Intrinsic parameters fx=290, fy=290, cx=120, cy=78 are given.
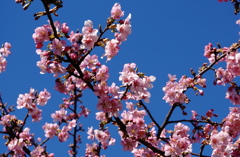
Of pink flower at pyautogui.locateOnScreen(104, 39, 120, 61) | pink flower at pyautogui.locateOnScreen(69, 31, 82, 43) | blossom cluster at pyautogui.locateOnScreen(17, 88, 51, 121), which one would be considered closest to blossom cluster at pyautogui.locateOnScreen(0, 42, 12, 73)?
blossom cluster at pyautogui.locateOnScreen(17, 88, 51, 121)

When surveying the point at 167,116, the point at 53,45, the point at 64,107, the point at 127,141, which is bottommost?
the point at 127,141

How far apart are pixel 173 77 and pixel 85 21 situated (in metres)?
2.37

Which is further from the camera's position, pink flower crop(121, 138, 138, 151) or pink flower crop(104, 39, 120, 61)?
pink flower crop(121, 138, 138, 151)

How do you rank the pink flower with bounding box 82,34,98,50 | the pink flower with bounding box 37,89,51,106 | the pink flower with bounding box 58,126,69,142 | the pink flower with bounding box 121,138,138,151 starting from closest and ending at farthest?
the pink flower with bounding box 82,34,98,50
the pink flower with bounding box 121,138,138,151
the pink flower with bounding box 37,89,51,106
the pink flower with bounding box 58,126,69,142

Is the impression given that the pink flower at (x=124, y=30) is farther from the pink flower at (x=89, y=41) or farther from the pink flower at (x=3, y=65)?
the pink flower at (x=3, y=65)

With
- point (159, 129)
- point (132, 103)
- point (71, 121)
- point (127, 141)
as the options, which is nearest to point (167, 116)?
point (159, 129)

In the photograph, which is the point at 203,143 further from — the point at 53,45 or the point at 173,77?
the point at 53,45

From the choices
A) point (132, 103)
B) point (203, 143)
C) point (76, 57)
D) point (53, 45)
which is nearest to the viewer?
point (53, 45)

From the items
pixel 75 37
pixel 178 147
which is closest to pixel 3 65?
pixel 75 37

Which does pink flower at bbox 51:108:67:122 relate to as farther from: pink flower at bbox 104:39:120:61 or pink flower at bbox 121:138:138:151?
pink flower at bbox 104:39:120:61

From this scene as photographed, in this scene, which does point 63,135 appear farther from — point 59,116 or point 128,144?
point 128,144

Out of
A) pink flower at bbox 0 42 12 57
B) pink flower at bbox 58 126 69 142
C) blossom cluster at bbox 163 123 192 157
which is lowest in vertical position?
blossom cluster at bbox 163 123 192 157

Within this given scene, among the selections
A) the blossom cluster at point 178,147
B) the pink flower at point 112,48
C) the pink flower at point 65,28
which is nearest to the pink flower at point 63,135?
the blossom cluster at point 178,147

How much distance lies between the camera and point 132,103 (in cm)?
576
